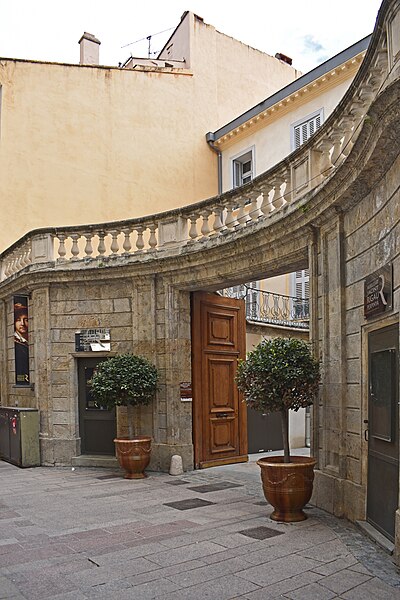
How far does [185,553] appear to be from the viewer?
18.9 feet

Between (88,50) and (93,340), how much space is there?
9631 mm

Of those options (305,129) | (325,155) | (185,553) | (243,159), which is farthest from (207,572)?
(243,159)

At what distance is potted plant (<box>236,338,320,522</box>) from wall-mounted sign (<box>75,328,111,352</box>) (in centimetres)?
451

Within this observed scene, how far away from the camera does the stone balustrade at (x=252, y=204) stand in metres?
6.17

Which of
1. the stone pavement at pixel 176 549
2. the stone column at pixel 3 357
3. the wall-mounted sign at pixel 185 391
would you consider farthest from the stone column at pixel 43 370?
the wall-mounted sign at pixel 185 391

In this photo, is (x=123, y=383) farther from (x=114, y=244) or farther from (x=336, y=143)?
(x=336, y=143)

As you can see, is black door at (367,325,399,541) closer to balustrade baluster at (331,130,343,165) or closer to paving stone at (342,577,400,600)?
paving stone at (342,577,400,600)

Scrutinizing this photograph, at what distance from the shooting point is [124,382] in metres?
9.78

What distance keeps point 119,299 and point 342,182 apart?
216 inches

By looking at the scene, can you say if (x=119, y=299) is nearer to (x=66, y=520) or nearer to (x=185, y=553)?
(x=66, y=520)

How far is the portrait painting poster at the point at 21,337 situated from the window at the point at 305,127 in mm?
6681

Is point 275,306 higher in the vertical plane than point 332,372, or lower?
higher

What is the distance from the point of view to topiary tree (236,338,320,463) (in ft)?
22.1

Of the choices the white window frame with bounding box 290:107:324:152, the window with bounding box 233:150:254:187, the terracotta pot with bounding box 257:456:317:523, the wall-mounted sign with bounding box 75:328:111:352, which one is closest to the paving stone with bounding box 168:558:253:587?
the terracotta pot with bounding box 257:456:317:523
